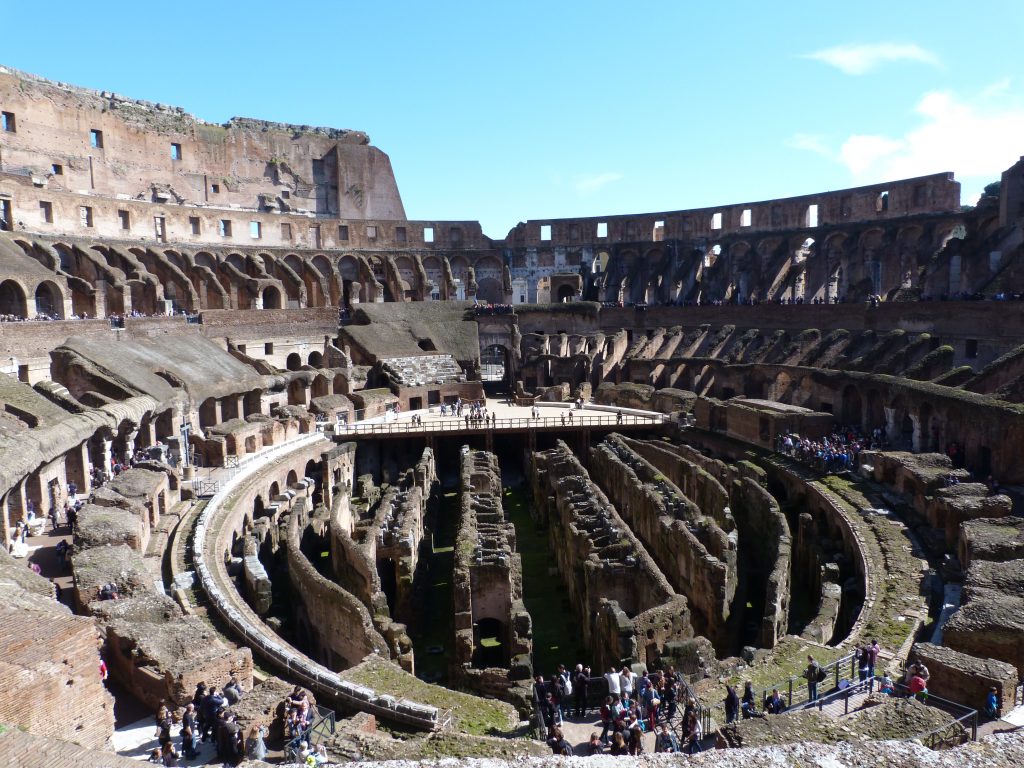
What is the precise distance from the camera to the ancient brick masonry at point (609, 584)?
14672 millimetres

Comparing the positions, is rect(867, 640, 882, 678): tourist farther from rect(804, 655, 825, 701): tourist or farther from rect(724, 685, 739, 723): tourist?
rect(724, 685, 739, 723): tourist

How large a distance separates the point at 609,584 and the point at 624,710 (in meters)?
6.13

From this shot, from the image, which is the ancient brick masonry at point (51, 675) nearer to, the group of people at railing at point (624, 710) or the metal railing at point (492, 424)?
the group of people at railing at point (624, 710)

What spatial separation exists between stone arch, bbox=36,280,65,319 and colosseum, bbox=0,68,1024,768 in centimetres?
14

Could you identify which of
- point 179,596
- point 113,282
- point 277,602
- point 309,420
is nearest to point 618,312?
point 309,420

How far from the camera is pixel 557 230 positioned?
56.8 metres

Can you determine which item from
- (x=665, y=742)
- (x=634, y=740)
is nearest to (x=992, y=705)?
(x=665, y=742)

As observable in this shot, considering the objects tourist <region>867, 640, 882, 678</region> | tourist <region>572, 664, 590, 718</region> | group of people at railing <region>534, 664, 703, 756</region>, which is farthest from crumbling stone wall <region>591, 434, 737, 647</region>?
tourist <region>572, 664, 590, 718</region>

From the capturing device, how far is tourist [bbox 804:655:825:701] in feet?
38.0

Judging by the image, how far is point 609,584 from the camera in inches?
680

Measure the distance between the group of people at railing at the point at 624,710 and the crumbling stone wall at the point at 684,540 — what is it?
4.20 meters

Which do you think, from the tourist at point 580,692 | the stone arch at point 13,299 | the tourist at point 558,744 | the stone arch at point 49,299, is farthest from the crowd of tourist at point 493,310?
the tourist at point 558,744

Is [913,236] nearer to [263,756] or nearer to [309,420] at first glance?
[309,420]

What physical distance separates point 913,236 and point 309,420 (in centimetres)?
3335
